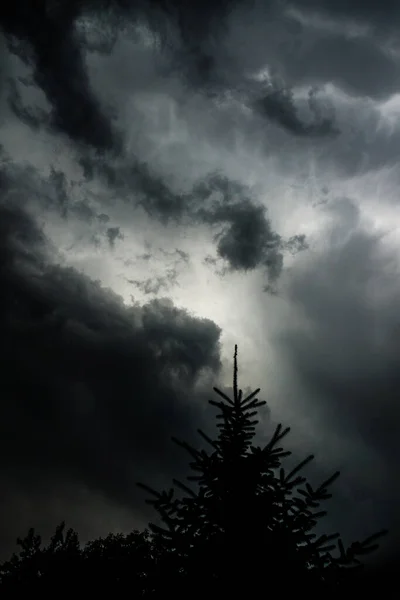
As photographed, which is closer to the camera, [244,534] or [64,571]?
[244,534]

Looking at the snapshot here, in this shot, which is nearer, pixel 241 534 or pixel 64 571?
pixel 241 534

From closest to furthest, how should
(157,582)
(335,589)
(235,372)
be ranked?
(335,589), (157,582), (235,372)

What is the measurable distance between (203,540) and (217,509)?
0.53m

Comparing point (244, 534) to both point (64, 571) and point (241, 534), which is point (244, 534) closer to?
point (241, 534)

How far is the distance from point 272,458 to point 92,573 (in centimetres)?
1195

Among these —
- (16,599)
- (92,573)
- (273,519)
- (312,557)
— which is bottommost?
(16,599)

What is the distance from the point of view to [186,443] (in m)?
6.73

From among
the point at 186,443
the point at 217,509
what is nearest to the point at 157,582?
the point at 217,509

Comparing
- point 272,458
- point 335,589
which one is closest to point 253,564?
point 335,589

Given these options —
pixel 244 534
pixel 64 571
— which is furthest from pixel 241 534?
pixel 64 571

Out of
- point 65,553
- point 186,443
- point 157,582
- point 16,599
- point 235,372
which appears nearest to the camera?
point 157,582

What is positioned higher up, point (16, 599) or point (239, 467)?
point (239, 467)

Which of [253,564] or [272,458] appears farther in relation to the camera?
[272,458]

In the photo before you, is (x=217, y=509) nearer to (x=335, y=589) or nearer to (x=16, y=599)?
(x=335, y=589)
